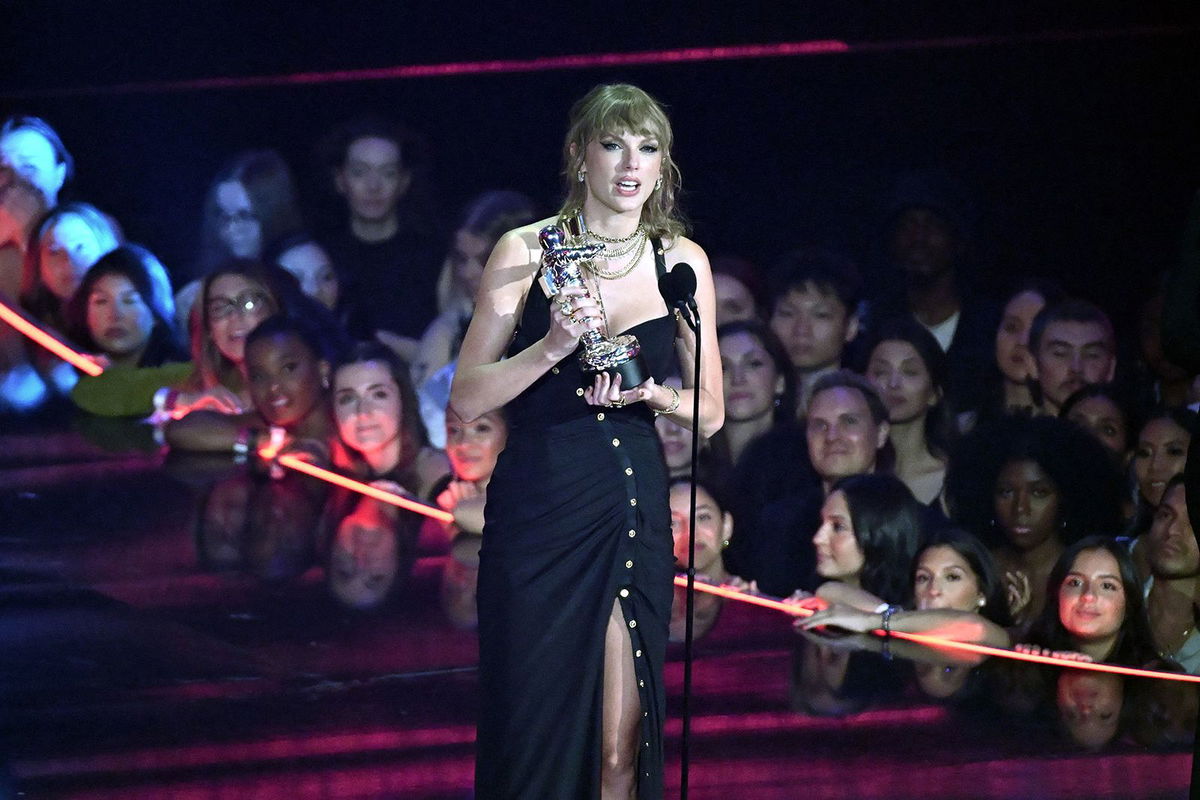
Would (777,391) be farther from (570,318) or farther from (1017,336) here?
(570,318)

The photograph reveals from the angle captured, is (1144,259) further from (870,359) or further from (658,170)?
(658,170)

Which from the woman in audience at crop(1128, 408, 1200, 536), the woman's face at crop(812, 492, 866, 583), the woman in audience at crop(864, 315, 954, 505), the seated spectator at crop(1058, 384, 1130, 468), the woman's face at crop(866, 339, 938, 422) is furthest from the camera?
the woman's face at crop(866, 339, 938, 422)

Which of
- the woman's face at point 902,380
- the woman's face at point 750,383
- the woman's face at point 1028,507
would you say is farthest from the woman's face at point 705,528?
the woman's face at point 1028,507

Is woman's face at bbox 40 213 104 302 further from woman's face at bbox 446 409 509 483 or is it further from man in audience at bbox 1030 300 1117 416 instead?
man in audience at bbox 1030 300 1117 416

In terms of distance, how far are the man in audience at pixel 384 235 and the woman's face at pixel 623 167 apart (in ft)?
12.9

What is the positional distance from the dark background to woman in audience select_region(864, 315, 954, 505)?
534 millimetres

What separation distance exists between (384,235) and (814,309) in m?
1.87

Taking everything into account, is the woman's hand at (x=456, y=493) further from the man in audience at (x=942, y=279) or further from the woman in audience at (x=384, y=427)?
the man in audience at (x=942, y=279)

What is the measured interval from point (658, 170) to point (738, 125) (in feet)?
12.7

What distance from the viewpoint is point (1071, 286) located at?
6352 mm

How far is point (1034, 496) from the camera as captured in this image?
5.56 metres

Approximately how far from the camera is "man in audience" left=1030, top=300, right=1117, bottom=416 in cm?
597

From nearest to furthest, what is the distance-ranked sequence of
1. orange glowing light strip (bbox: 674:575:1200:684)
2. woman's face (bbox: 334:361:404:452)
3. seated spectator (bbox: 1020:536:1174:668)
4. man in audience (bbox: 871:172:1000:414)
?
orange glowing light strip (bbox: 674:575:1200:684)
seated spectator (bbox: 1020:536:1174:668)
man in audience (bbox: 871:172:1000:414)
woman's face (bbox: 334:361:404:452)

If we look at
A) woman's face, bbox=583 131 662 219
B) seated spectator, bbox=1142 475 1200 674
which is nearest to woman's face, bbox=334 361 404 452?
seated spectator, bbox=1142 475 1200 674
